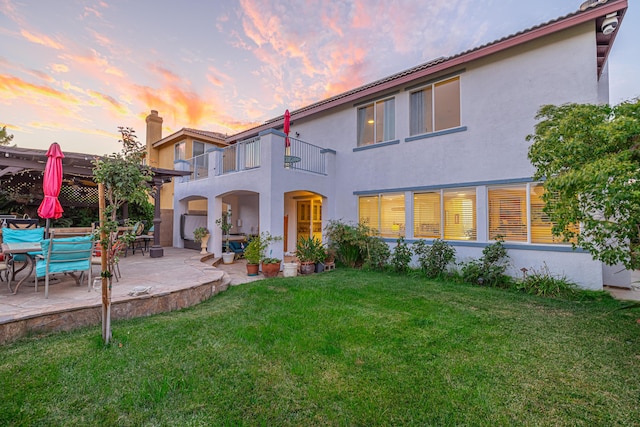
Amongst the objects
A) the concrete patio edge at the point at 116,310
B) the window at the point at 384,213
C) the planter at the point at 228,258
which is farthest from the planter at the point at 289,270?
the window at the point at 384,213

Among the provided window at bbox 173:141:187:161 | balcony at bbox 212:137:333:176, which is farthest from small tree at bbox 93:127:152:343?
window at bbox 173:141:187:161

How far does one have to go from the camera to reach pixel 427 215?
9031 millimetres

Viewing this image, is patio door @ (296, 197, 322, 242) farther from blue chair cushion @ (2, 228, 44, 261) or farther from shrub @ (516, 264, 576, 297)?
blue chair cushion @ (2, 228, 44, 261)

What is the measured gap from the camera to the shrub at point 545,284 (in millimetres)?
6504

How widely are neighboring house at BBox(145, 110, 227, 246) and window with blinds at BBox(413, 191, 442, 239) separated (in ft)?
32.1

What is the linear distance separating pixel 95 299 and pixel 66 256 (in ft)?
3.35

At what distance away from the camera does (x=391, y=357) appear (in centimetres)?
345

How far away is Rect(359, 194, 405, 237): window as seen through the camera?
380 inches

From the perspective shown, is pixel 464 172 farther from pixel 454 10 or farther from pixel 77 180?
pixel 77 180

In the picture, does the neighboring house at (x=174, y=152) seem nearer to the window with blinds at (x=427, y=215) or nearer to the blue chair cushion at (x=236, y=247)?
the blue chair cushion at (x=236, y=247)

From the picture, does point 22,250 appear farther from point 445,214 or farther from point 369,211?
point 445,214

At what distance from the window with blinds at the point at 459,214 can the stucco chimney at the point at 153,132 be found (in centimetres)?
1841

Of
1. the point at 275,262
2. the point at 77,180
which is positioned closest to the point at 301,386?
the point at 275,262

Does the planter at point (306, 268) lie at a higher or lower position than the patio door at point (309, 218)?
lower
